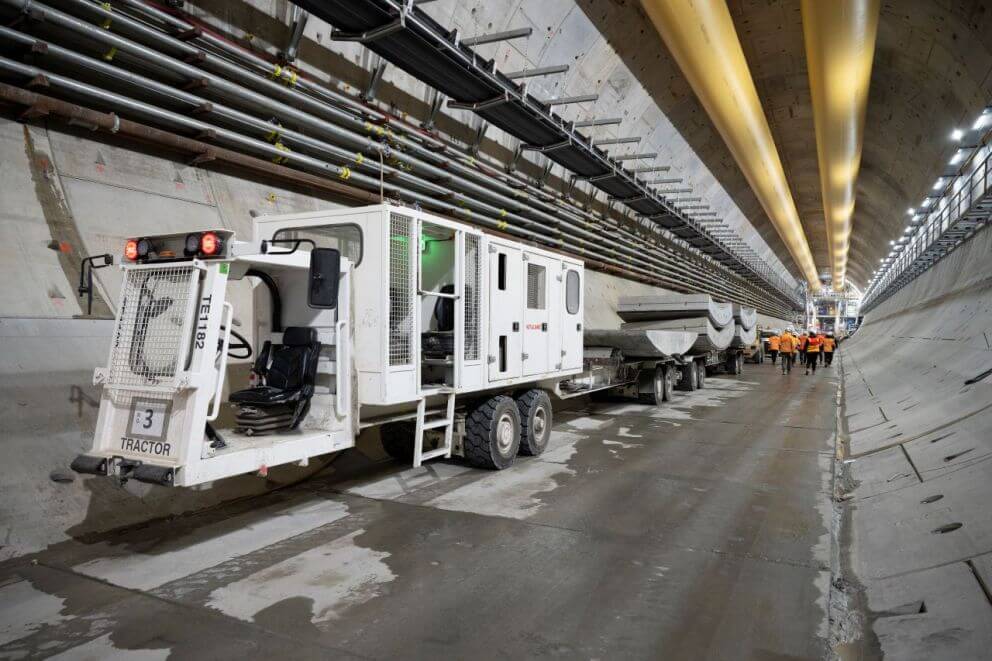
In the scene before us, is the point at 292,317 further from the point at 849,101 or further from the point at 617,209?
the point at 617,209

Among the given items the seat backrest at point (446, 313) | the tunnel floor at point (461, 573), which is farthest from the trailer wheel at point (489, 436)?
the seat backrest at point (446, 313)

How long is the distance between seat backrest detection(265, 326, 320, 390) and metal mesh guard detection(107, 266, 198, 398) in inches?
39.8

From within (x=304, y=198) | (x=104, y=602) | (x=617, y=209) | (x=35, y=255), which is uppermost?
(x=617, y=209)

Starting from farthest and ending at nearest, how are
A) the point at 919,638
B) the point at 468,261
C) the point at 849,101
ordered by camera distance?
the point at 849,101 → the point at 468,261 → the point at 919,638

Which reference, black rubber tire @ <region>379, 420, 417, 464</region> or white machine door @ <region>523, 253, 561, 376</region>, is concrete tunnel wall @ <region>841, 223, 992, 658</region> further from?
black rubber tire @ <region>379, 420, 417, 464</region>

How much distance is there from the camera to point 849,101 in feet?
33.1

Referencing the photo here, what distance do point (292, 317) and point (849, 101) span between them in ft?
34.1

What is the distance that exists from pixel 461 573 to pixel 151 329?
8.74 ft

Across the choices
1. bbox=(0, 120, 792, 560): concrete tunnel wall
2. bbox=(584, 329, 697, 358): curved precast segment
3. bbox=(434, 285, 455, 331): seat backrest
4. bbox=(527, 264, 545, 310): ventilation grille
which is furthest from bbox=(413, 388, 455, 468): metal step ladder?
bbox=(584, 329, 697, 358): curved precast segment

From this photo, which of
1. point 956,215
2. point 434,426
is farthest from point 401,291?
point 956,215

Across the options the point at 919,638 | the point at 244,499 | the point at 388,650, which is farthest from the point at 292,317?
the point at 919,638

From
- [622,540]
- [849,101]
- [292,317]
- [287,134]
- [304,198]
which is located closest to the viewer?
[622,540]

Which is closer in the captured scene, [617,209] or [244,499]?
[244,499]

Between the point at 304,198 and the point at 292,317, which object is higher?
the point at 304,198
